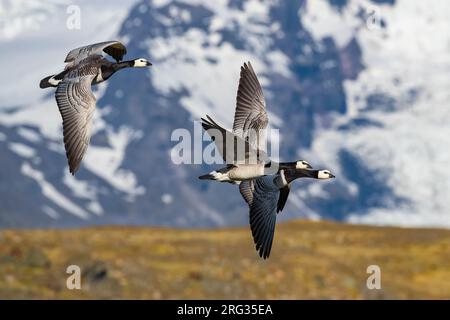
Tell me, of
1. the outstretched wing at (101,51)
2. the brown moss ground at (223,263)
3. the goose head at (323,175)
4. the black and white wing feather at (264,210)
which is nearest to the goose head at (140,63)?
the outstretched wing at (101,51)

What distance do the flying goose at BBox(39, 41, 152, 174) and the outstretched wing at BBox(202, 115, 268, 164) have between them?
7.85ft

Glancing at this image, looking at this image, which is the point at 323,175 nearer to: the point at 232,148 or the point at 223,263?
the point at 232,148

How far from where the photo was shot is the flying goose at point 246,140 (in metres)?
22.5

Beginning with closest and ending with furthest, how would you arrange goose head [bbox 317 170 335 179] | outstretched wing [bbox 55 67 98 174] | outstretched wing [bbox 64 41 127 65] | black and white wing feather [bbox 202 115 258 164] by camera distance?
1. black and white wing feather [bbox 202 115 258 164]
2. outstretched wing [bbox 55 67 98 174]
3. goose head [bbox 317 170 335 179]
4. outstretched wing [bbox 64 41 127 65]

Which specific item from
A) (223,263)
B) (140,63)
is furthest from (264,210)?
(223,263)

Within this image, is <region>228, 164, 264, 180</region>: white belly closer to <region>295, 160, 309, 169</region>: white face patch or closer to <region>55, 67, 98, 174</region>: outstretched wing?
<region>295, 160, 309, 169</region>: white face patch

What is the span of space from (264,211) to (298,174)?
1.11 m

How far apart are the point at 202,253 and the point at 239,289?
1128 cm

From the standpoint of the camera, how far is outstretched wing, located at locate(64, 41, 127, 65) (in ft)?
79.4

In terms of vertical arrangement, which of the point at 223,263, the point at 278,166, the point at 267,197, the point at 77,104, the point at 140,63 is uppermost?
the point at 223,263

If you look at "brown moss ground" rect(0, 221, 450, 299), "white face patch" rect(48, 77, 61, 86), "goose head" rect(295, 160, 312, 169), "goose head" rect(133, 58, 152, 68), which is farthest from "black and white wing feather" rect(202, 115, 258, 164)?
"brown moss ground" rect(0, 221, 450, 299)

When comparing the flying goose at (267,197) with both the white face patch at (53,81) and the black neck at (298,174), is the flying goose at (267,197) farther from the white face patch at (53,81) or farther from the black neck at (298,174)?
the white face patch at (53,81)

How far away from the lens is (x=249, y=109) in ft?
88.5

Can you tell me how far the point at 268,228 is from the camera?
24.0 m
